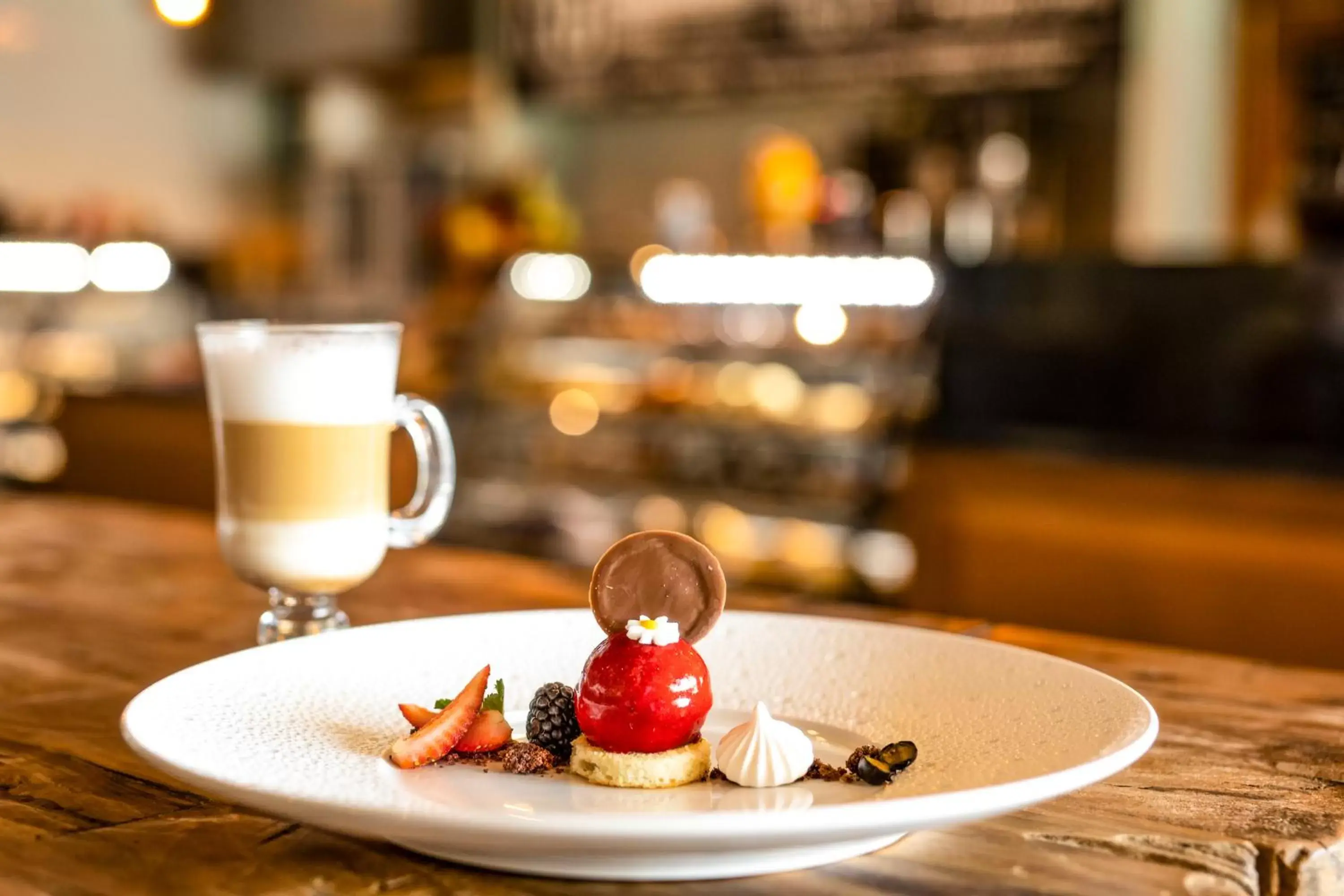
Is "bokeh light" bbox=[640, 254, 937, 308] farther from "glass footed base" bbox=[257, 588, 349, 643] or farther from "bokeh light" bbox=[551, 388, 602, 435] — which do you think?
"glass footed base" bbox=[257, 588, 349, 643]

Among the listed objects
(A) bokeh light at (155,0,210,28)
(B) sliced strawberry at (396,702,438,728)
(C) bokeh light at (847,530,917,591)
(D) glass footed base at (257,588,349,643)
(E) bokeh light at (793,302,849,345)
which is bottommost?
(C) bokeh light at (847,530,917,591)

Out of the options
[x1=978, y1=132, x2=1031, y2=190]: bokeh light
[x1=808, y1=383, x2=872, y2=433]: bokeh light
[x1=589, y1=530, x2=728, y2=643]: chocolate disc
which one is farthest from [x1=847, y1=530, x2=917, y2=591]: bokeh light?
[x1=589, y1=530, x2=728, y2=643]: chocolate disc

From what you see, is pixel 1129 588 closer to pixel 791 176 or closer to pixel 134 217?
pixel 791 176

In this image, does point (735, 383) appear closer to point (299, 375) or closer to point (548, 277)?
point (548, 277)

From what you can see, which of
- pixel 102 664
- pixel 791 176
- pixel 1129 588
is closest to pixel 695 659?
pixel 102 664

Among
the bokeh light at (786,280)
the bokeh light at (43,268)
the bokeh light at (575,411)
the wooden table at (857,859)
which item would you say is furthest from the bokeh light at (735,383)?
the bokeh light at (43,268)

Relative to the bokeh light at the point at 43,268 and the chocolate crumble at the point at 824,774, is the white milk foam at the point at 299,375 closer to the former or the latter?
the chocolate crumble at the point at 824,774

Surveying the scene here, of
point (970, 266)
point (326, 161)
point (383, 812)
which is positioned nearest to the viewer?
point (383, 812)

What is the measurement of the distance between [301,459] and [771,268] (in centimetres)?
307

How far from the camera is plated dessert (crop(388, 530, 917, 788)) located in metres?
0.83

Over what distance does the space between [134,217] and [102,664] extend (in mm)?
5539

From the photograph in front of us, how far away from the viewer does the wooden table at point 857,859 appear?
0.72 meters

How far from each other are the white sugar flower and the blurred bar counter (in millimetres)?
A: 1890

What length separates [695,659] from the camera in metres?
0.89
